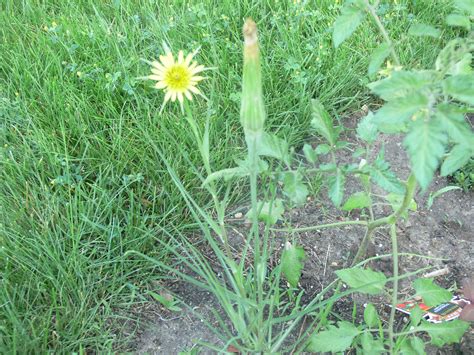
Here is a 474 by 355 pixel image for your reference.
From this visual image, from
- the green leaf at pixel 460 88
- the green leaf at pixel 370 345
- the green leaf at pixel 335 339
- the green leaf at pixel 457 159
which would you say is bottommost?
the green leaf at pixel 370 345

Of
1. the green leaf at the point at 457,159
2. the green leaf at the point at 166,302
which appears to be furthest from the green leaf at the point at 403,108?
the green leaf at the point at 166,302

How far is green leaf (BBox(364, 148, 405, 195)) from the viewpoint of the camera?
1198mm

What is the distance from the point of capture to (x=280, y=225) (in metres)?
1.83

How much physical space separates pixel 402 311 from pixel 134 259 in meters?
0.82

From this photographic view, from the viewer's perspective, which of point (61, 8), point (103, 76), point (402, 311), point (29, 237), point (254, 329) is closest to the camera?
point (254, 329)

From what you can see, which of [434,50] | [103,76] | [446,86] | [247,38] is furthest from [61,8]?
[446,86]

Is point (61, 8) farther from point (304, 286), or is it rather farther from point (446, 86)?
point (446, 86)

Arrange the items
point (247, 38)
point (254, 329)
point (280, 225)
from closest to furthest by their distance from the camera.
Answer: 1. point (247, 38)
2. point (254, 329)
3. point (280, 225)

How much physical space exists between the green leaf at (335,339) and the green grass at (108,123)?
0.54 m

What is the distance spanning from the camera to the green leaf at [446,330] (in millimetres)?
1365

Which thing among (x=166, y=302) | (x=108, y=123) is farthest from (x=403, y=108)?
(x=108, y=123)

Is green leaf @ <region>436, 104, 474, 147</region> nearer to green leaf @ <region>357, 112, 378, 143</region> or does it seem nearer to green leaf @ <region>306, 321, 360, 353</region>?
green leaf @ <region>357, 112, 378, 143</region>

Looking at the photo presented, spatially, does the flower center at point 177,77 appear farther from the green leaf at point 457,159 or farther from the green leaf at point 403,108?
the green leaf at point 457,159

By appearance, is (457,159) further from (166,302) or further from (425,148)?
(166,302)
